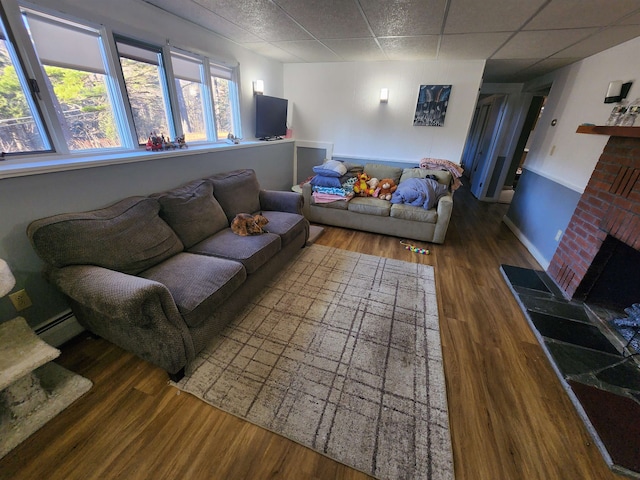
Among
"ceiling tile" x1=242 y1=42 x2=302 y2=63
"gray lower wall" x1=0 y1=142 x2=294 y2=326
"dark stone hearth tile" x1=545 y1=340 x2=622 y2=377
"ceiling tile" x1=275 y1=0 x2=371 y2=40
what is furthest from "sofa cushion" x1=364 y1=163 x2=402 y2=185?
"dark stone hearth tile" x1=545 y1=340 x2=622 y2=377

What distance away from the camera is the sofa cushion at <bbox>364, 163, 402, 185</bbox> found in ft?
12.6

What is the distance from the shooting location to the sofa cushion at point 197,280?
1453 mm

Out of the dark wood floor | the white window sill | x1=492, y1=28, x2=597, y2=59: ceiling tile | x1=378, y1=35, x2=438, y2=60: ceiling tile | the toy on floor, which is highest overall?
x1=378, y1=35, x2=438, y2=60: ceiling tile

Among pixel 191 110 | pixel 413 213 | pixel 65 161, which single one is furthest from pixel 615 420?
pixel 191 110

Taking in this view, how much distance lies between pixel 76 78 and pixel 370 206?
2.96 m

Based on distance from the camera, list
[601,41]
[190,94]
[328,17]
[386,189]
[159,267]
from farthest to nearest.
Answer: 1. [386,189]
2. [190,94]
3. [601,41]
4. [328,17]
5. [159,267]

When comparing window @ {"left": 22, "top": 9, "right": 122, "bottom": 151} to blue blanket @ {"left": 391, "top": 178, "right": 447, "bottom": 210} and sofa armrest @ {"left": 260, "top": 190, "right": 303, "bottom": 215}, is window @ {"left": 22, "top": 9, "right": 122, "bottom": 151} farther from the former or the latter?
blue blanket @ {"left": 391, "top": 178, "right": 447, "bottom": 210}

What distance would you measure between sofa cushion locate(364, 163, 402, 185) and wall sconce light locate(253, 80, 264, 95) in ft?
6.18

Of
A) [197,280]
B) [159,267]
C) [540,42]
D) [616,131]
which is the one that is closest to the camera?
→ [197,280]

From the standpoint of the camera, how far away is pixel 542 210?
10.5 feet

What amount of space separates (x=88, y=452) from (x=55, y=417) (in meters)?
0.32

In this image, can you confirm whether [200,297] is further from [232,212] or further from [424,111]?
[424,111]

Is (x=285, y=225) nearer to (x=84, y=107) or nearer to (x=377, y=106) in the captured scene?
(x=84, y=107)

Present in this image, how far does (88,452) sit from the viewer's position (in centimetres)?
114
